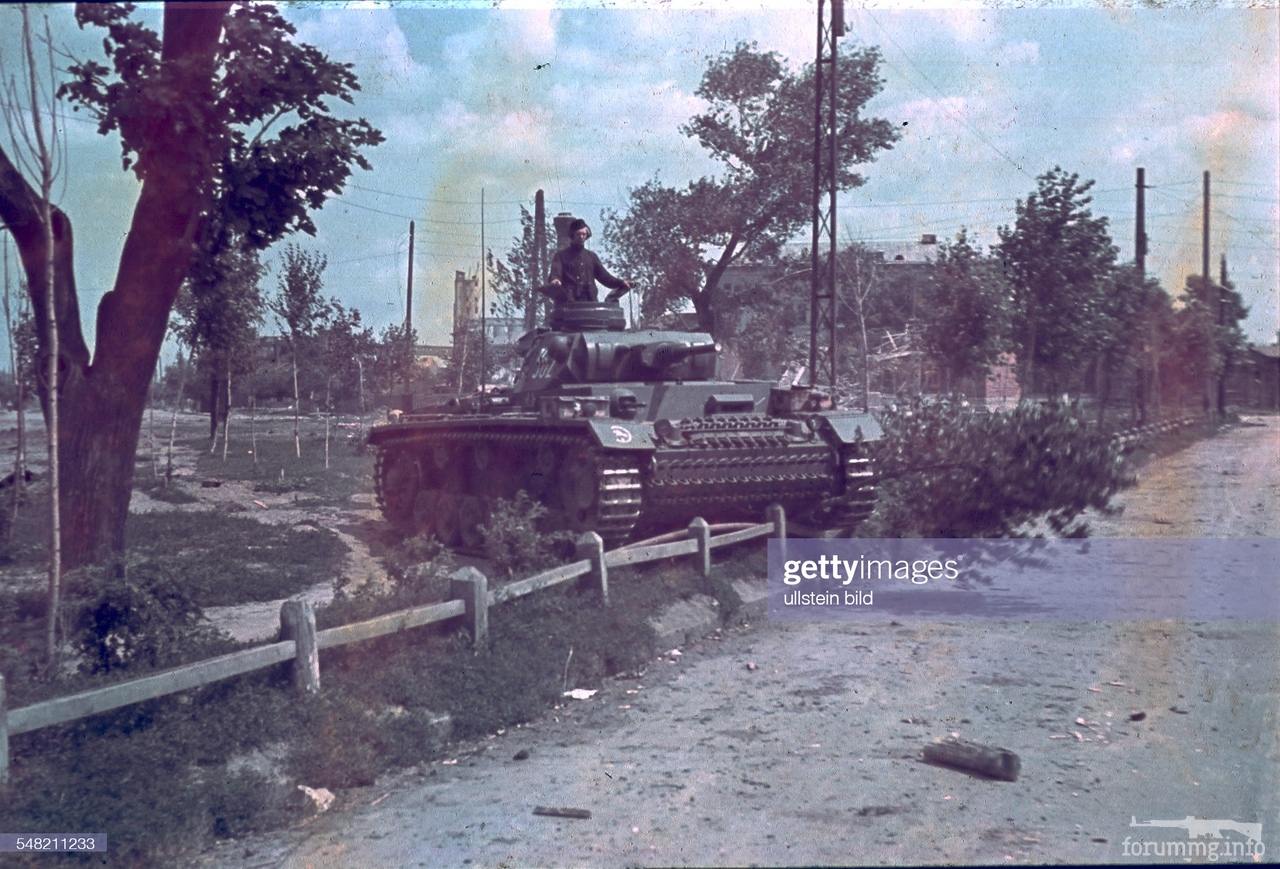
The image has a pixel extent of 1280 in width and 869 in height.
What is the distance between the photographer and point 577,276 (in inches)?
533

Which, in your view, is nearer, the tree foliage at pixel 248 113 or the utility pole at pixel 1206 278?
the tree foliage at pixel 248 113

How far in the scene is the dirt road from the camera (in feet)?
16.0

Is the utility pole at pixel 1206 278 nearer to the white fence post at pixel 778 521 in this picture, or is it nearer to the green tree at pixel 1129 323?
the green tree at pixel 1129 323

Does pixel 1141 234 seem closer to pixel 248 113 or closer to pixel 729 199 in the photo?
pixel 729 199

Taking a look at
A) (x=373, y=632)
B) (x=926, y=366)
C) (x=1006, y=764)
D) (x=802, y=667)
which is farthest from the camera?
(x=926, y=366)

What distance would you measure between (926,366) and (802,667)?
58.9ft

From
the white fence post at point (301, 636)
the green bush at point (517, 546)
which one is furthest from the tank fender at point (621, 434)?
the white fence post at point (301, 636)

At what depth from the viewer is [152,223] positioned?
8070mm

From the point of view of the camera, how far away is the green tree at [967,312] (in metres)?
20.7

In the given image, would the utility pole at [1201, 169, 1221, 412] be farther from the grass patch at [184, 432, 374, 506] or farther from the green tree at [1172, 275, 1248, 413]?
the grass patch at [184, 432, 374, 506]

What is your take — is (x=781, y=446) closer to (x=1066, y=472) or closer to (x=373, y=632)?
(x=1066, y=472)

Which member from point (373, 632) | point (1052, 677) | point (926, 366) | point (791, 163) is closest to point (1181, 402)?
point (926, 366)

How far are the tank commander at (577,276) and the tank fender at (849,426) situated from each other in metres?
2.72

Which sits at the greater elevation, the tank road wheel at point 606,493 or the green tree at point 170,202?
the green tree at point 170,202
